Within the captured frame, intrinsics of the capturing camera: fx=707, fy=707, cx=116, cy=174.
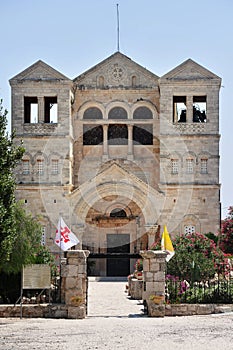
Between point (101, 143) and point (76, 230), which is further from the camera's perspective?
point (101, 143)

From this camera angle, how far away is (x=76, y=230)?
38.0m

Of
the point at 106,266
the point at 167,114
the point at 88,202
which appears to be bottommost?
the point at 106,266

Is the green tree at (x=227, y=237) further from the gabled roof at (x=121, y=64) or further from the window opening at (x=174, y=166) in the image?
the gabled roof at (x=121, y=64)

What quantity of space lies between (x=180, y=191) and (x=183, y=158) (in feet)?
5.97

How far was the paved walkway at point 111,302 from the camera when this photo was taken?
22.4 metres

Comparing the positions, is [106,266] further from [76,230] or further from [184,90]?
[184,90]

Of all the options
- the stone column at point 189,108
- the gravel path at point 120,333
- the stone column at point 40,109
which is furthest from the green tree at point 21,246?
the stone column at point 189,108

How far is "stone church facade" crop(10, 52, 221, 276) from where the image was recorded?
3825cm

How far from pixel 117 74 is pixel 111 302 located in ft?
58.6

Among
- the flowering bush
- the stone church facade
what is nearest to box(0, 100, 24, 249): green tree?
the flowering bush

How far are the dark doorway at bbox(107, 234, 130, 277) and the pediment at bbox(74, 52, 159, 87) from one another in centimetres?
881

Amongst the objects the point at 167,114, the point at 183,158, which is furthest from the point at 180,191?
the point at 167,114

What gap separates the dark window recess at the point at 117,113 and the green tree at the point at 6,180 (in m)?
19.8

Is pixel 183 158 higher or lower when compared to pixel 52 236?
higher
